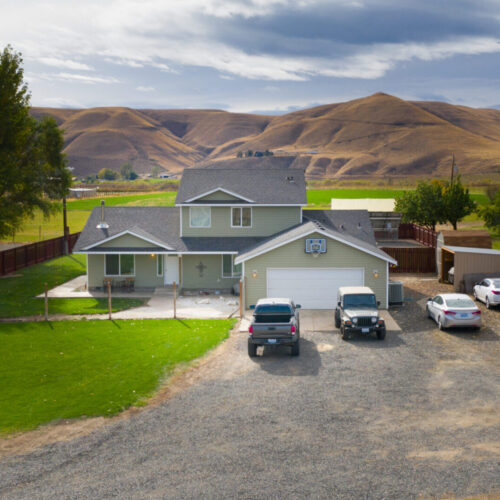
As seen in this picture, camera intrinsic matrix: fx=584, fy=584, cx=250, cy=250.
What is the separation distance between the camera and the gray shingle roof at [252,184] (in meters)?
36.7

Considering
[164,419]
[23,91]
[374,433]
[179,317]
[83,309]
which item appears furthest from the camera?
[23,91]

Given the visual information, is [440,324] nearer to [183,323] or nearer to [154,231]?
[183,323]

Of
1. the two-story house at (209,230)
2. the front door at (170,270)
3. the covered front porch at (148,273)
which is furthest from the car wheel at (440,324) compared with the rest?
the front door at (170,270)

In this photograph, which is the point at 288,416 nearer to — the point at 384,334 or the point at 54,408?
the point at 54,408

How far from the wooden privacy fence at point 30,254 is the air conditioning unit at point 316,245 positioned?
23.3 meters

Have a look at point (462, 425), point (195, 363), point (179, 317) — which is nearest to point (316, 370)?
point (195, 363)

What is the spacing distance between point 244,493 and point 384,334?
1360 centimetres

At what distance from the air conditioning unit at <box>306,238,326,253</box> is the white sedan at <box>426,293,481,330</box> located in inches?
263

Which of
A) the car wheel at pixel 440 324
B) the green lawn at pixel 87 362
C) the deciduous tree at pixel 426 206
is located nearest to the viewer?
the green lawn at pixel 87 362

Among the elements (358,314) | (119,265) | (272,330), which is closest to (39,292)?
(119,265)

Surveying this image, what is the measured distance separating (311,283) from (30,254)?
2528 cm

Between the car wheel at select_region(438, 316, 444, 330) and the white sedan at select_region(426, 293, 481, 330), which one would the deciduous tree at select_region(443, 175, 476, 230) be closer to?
the white sedan at select_region(426, 293, 481, 330)

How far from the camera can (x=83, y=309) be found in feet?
100

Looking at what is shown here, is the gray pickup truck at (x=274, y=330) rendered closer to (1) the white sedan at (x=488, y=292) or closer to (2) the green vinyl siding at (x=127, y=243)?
(1) the white sedan at (x=488, y=292)
